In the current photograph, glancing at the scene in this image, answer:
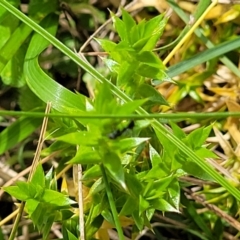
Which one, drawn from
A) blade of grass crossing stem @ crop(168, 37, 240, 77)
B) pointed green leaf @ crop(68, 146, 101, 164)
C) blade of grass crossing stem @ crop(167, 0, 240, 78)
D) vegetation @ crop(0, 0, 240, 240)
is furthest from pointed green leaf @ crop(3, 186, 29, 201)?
blade of grass crossing stem @ crop(167, 0, 240, 78)

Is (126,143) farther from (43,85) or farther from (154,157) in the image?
(43,85)

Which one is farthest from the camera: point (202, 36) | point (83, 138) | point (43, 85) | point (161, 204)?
point (202, 36)

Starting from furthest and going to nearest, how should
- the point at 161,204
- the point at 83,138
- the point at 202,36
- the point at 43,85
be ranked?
the point at 202,36 < the point at 43,85 < the point at 161,204 < the point at 83,138

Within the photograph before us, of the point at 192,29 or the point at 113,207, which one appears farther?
the point at 192,29

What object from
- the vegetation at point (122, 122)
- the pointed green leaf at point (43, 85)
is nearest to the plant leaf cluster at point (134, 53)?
the vegetation at point (122, 122)

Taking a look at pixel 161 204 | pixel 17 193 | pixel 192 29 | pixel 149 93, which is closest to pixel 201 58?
pixel 192 29

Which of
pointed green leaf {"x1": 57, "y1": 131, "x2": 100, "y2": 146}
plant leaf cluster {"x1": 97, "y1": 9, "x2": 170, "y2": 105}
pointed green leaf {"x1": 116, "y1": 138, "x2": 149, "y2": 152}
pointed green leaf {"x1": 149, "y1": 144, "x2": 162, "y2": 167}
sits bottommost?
pointed green leaf {"x1": 149, "y1": 144, "x2": 162, "y2": 167}

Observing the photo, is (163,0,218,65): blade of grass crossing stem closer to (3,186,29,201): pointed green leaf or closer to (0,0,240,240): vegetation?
(0,0,240,240): vegetation

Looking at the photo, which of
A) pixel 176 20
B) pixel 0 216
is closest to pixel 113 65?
pixel 176 20

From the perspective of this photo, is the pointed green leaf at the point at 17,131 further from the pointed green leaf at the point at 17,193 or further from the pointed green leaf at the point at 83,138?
the pointed green leaf at the point at 83,138

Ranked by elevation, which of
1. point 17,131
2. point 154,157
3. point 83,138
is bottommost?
point 17,131
